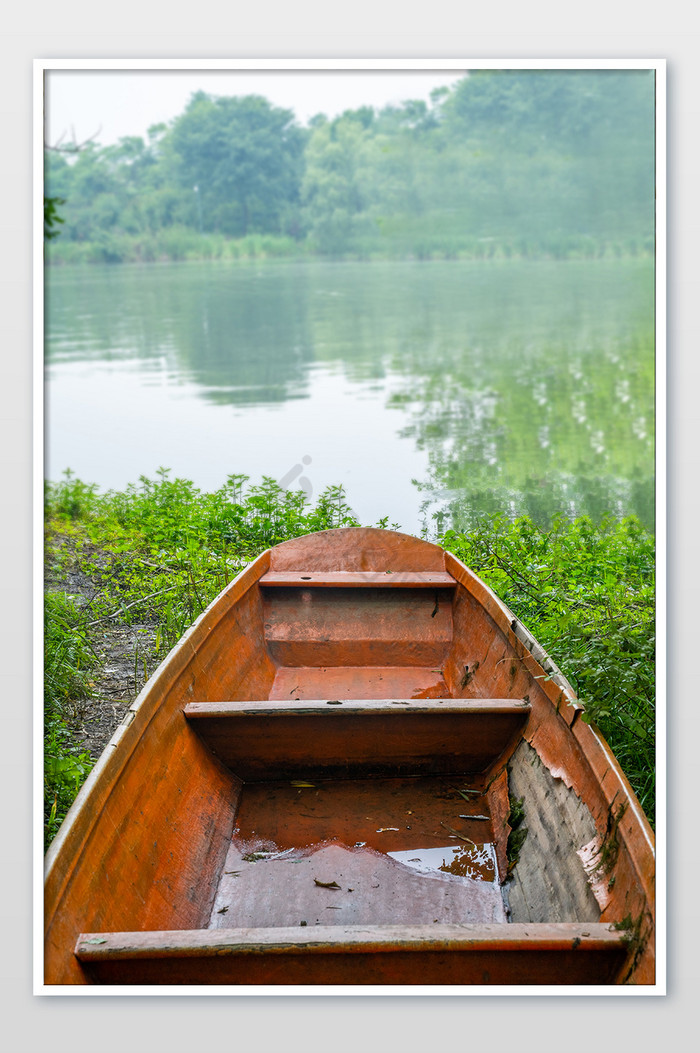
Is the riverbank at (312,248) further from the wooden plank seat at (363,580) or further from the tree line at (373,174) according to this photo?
the wooden plank seat at (363,580)

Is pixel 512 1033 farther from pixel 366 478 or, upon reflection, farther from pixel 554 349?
pixel 554 349

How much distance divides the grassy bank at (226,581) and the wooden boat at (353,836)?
0.22 m

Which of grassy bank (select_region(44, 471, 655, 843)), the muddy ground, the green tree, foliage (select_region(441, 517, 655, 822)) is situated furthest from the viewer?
the green tree

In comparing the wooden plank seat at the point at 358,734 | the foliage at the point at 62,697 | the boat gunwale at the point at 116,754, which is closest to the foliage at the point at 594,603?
the wooden plank seat at the point at 358,734

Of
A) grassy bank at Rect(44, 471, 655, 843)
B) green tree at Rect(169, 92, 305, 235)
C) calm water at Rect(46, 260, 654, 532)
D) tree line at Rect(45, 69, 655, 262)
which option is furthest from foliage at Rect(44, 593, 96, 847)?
green tree at Rect(169, 92, 305, 235)

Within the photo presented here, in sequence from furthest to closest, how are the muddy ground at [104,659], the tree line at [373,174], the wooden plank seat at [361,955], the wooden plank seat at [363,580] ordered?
the tree line at [373,174]
the wooden plank seat at [363,580]
the muddy ground at [104,659]
the wooden plank seat at [361,955]

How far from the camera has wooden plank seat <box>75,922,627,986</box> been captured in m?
1.42

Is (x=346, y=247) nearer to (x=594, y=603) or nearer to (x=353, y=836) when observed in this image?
(x=594, y=603)

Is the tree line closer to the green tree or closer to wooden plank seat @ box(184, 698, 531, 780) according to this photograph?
the green tree

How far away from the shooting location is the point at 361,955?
56.6 inches

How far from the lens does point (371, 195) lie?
17.9 ft

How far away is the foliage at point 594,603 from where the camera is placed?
2.04 meters
